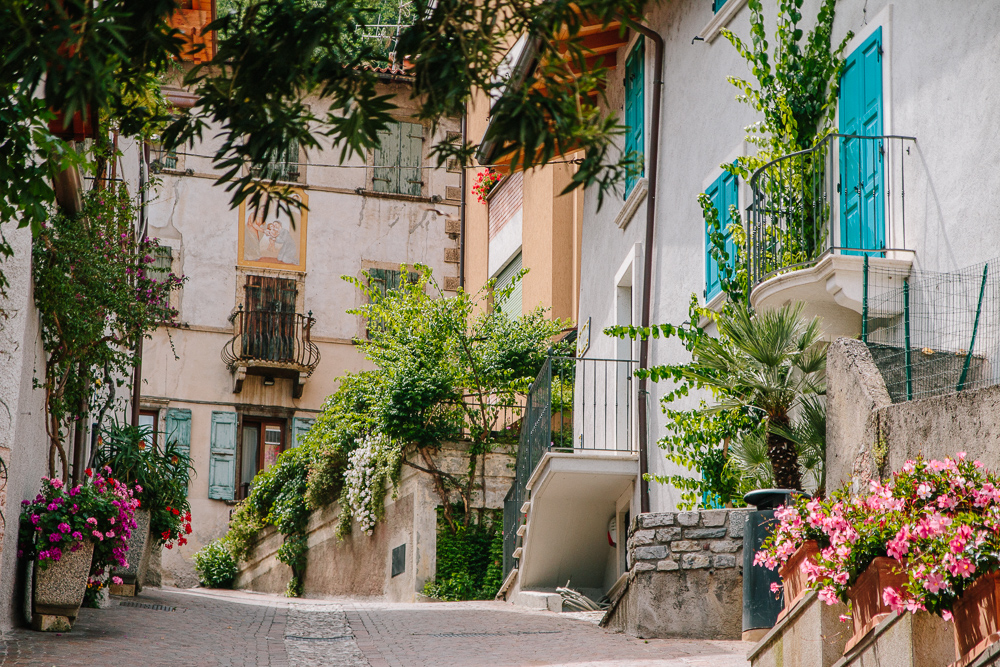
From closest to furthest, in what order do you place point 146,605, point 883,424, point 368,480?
point 883,424
point 146,605
point 368,480

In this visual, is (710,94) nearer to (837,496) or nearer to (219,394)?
(837,496)

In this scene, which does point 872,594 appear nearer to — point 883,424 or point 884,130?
point 883,424

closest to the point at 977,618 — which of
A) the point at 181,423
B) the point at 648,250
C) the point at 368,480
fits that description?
the point at 648,250

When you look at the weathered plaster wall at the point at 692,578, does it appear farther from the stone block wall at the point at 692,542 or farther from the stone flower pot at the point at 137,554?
the stone flower pot at the point at 137,554

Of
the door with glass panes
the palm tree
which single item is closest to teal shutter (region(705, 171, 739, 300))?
the palm tree

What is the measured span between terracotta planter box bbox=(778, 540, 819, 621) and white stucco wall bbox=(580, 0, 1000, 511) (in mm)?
2539

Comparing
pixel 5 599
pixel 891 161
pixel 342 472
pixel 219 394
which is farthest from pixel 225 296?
pixel 891 161

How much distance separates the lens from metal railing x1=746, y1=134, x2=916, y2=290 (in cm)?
916

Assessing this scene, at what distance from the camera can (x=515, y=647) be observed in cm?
1031

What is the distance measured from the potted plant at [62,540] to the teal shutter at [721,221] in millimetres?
5694

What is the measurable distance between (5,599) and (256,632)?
2.76m

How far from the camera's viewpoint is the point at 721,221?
38.4 ft

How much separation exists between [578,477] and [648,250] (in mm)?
2654

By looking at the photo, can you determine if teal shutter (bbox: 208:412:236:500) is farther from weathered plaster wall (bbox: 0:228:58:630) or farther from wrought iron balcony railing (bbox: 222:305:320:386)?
weathered plaster wall (bbox: 0:228:58:630)
